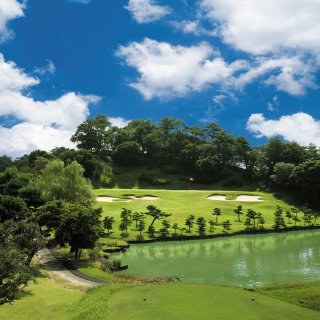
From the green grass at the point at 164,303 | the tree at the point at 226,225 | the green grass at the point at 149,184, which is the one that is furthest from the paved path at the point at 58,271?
the green grass at the point at 149,184

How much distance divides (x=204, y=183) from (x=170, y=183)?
10.9m

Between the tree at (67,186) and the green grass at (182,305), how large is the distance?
110 ft

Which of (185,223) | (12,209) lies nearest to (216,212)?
(185,223)

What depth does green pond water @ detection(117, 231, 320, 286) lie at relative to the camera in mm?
36688

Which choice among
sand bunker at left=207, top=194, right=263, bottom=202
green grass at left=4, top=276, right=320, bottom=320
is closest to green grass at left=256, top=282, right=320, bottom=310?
green grass at left=4, top=276, right=320, bottom=320

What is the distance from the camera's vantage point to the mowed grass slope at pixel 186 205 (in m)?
66.1

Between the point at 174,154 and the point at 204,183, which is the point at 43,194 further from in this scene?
the point at 174,154

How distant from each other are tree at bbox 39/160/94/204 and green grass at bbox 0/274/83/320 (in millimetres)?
27785

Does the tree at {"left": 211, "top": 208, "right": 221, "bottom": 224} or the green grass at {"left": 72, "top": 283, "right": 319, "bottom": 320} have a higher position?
the tree at {"left": 211, "top": 208, "right": 221, "bottom": 224}

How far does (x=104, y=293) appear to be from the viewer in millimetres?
23906

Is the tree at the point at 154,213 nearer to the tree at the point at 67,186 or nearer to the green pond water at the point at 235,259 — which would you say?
the green pond water at the point at 235,259

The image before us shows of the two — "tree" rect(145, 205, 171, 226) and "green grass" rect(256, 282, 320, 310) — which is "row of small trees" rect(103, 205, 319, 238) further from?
"green grass" rect(256, 282, 320, 310)

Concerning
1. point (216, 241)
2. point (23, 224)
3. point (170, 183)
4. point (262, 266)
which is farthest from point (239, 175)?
point (23, 224)

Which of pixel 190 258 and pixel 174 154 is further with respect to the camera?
pixel 174 154
